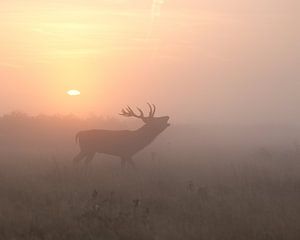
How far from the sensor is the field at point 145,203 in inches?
340

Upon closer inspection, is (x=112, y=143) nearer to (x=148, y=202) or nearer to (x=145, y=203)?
(x=148, y=202)

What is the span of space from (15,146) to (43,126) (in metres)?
8.26

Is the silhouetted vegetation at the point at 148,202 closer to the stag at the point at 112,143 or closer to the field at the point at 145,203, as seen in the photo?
the field at the point at 145,203

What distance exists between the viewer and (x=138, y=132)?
60.6 ft

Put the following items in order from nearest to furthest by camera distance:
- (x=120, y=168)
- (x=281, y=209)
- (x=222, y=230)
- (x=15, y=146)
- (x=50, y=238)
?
(x=50, y=238), (x=222, y=230), (x=281, y=209), (x=120, y=168), (x=15, y=146)

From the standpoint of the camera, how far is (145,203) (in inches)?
431

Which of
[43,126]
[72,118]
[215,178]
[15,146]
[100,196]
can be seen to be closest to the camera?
[100,196]

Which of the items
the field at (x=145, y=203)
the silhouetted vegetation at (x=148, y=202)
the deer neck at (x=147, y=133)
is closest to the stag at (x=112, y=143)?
the deer neck at (x=147, y=133)

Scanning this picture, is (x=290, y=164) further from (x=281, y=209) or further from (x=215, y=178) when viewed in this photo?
(x=281, y=209)

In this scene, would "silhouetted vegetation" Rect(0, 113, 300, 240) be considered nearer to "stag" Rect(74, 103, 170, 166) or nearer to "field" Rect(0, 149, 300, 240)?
"field" Rect(0, 149, 300, 240)

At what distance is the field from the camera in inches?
340

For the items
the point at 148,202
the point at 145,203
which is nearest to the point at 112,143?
the point at 148,202

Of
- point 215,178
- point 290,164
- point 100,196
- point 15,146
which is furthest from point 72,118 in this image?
point 100,196

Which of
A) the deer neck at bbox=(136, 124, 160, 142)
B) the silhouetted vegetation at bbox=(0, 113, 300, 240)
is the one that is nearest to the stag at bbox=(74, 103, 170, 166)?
the deer neck at bbox=(136, 124, 160, 142)
